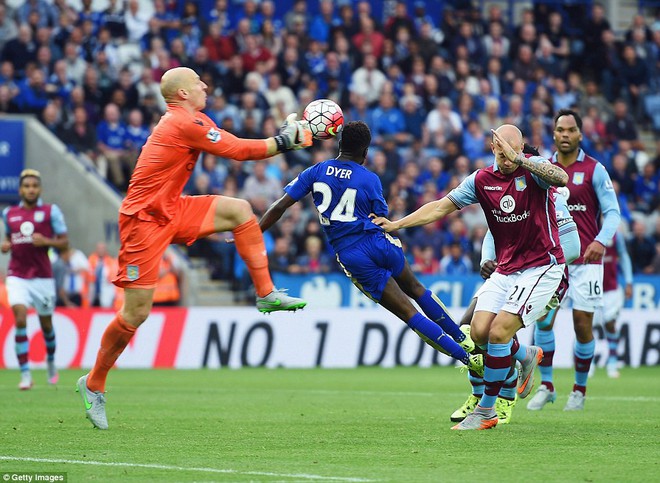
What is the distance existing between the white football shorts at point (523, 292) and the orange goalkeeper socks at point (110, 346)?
9.70 ft

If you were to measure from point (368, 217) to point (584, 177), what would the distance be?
2.48 m

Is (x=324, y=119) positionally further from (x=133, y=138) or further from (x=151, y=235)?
(x=133, y=138)

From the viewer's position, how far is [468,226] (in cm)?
2456

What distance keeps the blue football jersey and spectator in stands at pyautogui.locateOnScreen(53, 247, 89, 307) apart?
1137cm

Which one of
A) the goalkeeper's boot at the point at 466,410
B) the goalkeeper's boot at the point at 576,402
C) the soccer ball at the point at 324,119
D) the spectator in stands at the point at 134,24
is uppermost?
the spectator in stands at the point at 134,24

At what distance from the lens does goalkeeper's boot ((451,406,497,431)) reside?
10125 mm

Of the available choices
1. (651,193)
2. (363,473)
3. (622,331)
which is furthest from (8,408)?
(651,193)

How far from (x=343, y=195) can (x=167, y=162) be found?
1.92 m

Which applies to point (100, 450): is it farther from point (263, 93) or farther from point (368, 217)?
point (263, 93)

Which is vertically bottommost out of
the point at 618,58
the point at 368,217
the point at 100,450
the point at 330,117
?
the point at 100,450

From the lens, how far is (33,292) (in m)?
16.3

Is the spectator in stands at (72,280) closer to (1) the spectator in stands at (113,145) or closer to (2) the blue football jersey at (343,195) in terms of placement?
(1) the spectator in stands at (113,145)

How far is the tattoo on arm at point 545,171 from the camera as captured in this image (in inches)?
380

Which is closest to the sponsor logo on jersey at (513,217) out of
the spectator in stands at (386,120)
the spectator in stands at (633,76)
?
the spectator in stands at (386,120)
